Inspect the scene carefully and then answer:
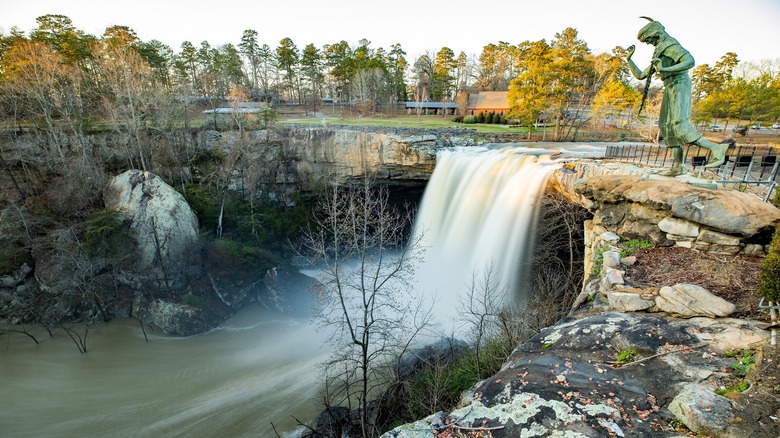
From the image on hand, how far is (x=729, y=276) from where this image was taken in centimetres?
673

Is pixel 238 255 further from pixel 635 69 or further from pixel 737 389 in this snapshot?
pixel 737 389

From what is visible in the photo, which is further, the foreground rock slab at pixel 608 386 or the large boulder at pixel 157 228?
the large boulder at pixel 157 228

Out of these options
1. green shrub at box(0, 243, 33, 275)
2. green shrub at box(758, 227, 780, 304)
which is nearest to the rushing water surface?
green shrub at box(0, 243, 33, 275)

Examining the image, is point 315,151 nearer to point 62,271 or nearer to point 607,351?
point 62,271

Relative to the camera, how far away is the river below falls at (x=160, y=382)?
12.5 m

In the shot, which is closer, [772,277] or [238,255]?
[772,277]

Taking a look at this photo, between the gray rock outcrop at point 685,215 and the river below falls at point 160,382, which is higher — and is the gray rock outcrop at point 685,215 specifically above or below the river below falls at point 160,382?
above

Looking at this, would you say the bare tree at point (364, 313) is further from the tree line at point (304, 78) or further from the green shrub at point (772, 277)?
the tree line at point (304, 78)

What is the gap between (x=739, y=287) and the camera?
6.36m

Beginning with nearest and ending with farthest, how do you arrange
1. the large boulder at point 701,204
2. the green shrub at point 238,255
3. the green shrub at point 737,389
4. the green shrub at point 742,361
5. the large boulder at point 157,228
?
the green shrub at point 737,389
the green shrub at point 742,361
the large boulder at point 701,204
the large boulder at point 157,228
the green shrub at point 238,255

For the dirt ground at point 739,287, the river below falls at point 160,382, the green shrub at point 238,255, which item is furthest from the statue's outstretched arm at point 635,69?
the green shrub at point 238,255

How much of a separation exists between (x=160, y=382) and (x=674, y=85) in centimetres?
1989

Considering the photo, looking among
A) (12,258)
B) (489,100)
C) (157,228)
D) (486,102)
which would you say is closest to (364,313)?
(157,228)

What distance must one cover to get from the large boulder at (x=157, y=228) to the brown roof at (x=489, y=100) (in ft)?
127
